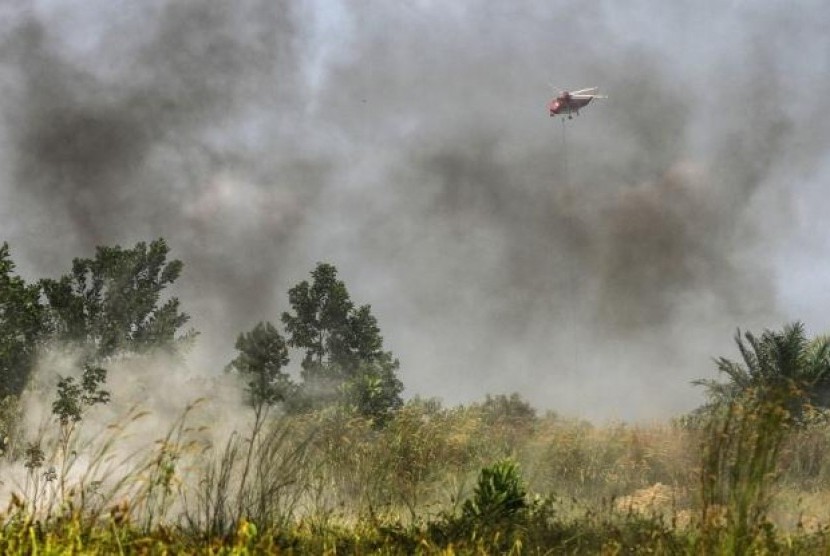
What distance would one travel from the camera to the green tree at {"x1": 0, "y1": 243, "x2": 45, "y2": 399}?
1371cm

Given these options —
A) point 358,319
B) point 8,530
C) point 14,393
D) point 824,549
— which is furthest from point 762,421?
point 358,319

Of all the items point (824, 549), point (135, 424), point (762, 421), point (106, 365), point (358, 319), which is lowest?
point (824, 549)

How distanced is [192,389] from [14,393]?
4.72 m

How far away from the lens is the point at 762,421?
4.23m

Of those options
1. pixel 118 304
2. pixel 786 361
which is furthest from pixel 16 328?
pixel 786 361

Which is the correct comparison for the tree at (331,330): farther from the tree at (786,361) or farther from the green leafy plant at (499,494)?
the green leafy plant at (499,494)

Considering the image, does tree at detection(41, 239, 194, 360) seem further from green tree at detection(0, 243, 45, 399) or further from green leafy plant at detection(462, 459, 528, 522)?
green leafy plant at detection(462, 459, 528, 522)

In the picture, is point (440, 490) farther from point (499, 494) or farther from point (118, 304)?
point (118, 304)

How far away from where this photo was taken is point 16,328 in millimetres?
14703

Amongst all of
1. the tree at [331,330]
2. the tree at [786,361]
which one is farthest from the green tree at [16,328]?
the tree at [786,361]

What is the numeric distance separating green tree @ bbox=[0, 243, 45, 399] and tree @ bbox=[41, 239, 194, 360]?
0.72 metres

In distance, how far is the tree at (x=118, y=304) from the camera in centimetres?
1673

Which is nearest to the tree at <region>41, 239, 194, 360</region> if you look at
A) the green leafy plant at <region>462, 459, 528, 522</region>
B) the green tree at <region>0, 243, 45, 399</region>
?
the green tree at <region>0, 243, 45, 399</region>

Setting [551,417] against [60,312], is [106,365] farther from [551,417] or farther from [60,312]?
[551,417]
